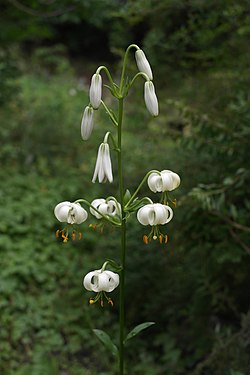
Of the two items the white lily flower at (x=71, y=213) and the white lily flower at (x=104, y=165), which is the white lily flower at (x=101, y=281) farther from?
the white lily flower at (x=104, y=165)

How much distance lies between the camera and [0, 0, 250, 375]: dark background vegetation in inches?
99.6

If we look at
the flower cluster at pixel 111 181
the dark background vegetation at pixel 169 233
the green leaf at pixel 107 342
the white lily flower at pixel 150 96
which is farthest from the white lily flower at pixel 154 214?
the dark background vegetation at pixel 169 233

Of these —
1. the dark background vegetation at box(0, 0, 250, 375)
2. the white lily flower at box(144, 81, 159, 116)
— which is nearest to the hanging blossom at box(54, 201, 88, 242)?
the white lily flower at box(144, 81, 159, 116)

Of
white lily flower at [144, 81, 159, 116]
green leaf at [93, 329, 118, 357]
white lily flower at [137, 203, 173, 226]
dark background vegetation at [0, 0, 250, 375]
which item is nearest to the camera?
white lily flower at [137, 203, 173, 226]

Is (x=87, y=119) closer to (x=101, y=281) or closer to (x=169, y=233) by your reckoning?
(x=101, y=281)

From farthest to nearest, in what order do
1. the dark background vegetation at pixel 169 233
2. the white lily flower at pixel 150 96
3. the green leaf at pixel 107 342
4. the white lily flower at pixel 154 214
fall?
the dark background vegetation at pixel 169 233 < the green leaf at pixel 107 342 < the white lily flower at pixel 150 96 < the white lily flower at pixel 154 214

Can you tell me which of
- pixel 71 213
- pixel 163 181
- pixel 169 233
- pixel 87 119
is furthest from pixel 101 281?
pixel 169 233

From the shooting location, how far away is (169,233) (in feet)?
9.41

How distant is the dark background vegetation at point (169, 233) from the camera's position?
2.53 m

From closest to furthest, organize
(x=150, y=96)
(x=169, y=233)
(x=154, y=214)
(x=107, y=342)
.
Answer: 1. (x=154, y=214)
2. (x=150, y=96)
3. (x=107, y=342)
4. (x=169, y=233)

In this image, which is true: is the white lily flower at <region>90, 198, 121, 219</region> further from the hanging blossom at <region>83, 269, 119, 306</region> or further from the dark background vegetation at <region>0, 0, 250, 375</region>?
the dark background vegetation at <region>0, 0, 250, 375</region>

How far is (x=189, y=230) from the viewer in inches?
105

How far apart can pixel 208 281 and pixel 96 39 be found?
8.62 meters

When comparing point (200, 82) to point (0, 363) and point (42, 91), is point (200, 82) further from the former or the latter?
point (42, 91)
